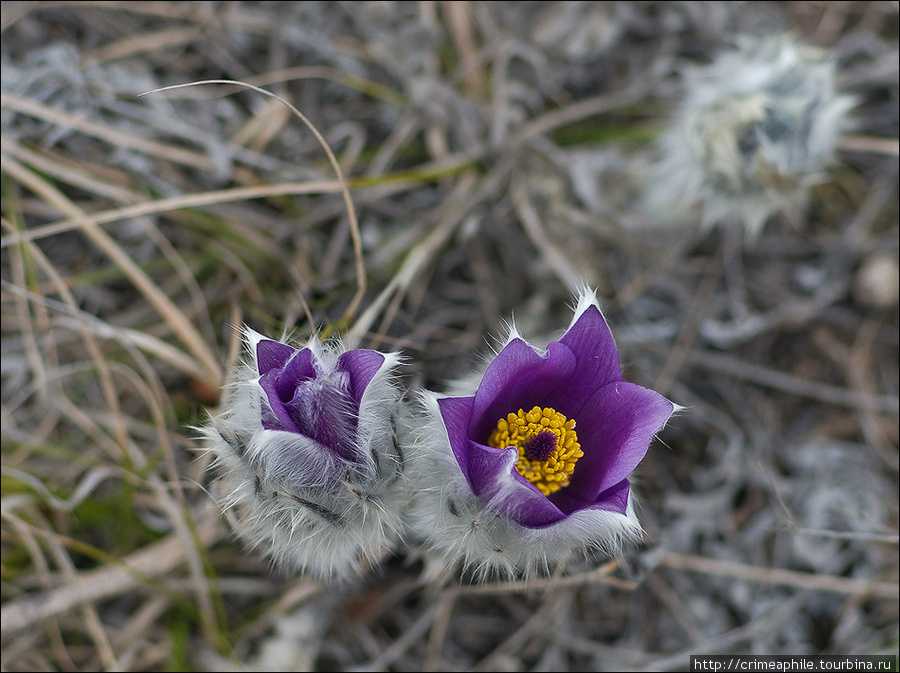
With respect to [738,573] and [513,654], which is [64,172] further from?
[738,573]

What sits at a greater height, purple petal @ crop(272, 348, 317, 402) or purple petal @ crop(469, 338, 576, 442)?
purple petal @ crop(272, 348, 317, 402)

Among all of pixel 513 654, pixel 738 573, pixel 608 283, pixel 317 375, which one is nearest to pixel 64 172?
pixel 317 375

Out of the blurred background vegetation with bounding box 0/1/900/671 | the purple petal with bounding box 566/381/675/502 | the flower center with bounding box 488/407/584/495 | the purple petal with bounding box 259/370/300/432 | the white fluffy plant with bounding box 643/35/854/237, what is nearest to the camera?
the purple petal with bounding box 259/370/300/432

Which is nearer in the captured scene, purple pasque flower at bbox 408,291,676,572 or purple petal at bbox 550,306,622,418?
purple pasque flower at bbox 408,291,676,572

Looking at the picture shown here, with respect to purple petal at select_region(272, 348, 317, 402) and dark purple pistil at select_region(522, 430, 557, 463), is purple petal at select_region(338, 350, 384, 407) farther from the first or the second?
dark purple pistil at select_region(522, 430, 557, 463)

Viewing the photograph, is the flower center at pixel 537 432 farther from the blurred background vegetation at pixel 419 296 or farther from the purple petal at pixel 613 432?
the blurred background vegetation at pixel 419 296

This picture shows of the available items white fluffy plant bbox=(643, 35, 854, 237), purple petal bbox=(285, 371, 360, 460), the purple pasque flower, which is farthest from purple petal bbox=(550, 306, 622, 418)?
white fluffy plant bbox=(643, 35, 854, 237)
